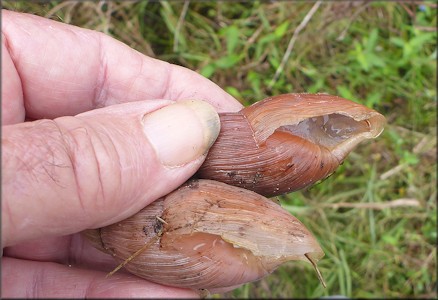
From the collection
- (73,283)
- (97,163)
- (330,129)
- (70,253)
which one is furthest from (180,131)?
(70,253)

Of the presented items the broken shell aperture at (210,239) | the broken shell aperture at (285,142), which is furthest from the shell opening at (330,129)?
the broken shell aperture at (210,239)

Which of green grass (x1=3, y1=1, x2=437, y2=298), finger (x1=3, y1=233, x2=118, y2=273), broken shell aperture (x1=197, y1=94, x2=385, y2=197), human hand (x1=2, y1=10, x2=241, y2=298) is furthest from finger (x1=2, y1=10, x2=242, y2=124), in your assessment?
green grass (x1=3, y1=1, x2=437, y2=298)

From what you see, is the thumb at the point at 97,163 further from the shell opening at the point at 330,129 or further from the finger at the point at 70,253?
the finger at the point at 70,253

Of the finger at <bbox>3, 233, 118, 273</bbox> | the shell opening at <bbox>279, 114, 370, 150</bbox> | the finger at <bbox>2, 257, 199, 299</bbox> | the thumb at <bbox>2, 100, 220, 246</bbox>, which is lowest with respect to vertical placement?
the finger at <bbox>3, 233, 118, 273</bbox>

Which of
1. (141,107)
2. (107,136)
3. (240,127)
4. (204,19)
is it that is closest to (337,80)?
(204,19)

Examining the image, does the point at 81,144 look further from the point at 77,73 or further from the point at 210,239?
the point at 77,73

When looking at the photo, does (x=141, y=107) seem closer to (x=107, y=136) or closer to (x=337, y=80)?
(x=107, y=136)

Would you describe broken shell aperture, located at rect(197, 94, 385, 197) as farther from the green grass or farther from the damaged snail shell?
the green grass
